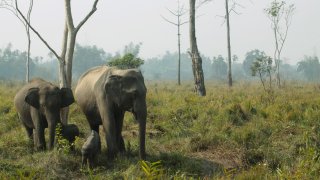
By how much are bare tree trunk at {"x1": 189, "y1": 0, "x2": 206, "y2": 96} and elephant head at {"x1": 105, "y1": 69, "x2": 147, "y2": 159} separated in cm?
900

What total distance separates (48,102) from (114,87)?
1.48 metres

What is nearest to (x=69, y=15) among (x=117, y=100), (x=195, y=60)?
(x=117, y=100)

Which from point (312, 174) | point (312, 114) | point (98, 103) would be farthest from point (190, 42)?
point (312, 174)

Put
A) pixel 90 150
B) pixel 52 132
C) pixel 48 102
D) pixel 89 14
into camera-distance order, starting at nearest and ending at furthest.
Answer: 1. pixel 90 150
2. pixel 52 132
3. pixel 48 102
4. pixel 89 14

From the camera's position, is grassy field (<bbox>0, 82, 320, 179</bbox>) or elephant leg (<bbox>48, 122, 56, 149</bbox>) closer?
grassy field (<bbox>0, 82, 320, 179</bbox>)

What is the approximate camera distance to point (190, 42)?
16.7 meters

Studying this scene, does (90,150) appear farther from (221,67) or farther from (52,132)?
(221,67)

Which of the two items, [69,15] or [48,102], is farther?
[69,15]

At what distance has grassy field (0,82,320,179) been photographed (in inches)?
265

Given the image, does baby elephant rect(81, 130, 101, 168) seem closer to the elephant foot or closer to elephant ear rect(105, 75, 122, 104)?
elephant ear rect(105, 75, 122, 104)

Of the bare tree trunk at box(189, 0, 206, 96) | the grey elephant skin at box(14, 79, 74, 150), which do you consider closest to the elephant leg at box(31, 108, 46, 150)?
the grey elephant skin at box(14, 79, 74, 150)

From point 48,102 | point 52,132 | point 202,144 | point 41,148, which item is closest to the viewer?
point 52,132

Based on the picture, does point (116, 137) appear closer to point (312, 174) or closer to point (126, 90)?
point (126, 90)

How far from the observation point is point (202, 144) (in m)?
8.97
